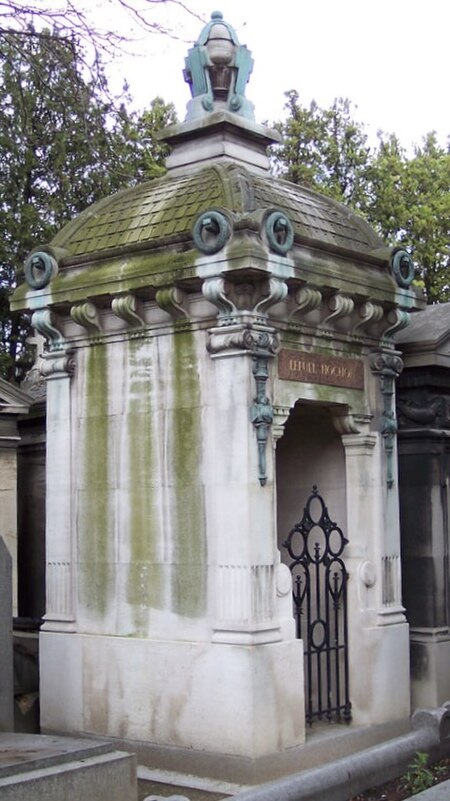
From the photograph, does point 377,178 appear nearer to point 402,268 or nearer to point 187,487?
point 402,268

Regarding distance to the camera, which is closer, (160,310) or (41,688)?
(160,310)

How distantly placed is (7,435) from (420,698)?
536 centimetres

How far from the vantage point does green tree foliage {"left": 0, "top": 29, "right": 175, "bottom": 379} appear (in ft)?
23.9

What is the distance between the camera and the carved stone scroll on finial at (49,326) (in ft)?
28.0

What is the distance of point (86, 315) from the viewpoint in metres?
8.23

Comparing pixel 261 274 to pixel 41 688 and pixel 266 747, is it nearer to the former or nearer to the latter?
pixel 266 747

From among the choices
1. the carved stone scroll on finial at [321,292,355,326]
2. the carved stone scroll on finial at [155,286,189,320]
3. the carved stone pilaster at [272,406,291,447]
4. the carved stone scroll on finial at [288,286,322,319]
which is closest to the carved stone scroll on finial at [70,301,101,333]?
the carved stone scroll on finial at [155,286,189,320]

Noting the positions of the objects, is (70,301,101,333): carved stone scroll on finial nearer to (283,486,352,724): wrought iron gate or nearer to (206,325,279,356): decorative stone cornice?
(206,325,279,356): decorative stone cornice

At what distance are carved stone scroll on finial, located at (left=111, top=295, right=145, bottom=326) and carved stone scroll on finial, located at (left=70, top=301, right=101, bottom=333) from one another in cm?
23

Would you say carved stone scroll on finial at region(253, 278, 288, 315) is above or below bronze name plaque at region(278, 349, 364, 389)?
above

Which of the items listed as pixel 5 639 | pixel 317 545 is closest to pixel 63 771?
pixel 5 639

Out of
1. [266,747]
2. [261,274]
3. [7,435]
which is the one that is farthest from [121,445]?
[7,435]

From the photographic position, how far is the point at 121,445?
824 centimetres

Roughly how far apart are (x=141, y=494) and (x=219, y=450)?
0.83 m
